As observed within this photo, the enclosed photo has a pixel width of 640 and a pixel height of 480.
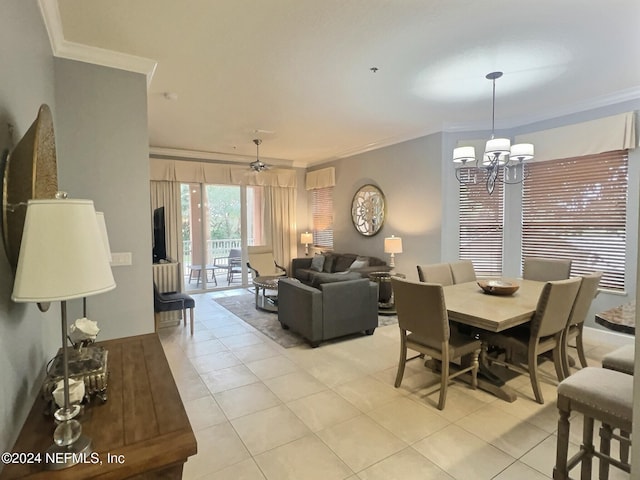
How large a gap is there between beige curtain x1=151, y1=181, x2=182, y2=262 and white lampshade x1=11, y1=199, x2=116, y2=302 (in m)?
5.99

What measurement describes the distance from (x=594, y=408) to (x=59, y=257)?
2257 millimetres

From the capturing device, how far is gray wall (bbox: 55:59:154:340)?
268 centimetres

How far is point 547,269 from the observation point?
392cm

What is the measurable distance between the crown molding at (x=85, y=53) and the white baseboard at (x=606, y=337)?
18.5 ft

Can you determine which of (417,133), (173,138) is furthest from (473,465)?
(173,138)

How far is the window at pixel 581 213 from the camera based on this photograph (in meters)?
3.88

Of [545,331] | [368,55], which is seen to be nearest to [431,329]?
[545,331]

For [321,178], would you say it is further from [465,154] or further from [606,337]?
[606,337]

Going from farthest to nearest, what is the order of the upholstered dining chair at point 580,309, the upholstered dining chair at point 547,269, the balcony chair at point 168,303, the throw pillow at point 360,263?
1. the throw pillow at point 360,263
2. the balcony chair at point 168,303
3. the upholstered dining chair at point 547,269
4. the upholstered dining chair at point 580,309

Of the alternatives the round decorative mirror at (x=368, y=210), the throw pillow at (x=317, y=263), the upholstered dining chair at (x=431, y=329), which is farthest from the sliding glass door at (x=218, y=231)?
the upholstered dining chair at (x=431, y=329)

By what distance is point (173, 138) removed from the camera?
5758mm

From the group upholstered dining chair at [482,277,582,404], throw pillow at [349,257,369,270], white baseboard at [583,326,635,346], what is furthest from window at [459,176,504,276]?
upholstered dining chair at [482,277,582,404]

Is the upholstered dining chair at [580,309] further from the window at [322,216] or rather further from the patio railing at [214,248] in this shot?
the patio railing at [214,248]

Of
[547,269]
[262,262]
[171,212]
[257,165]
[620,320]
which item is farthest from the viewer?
[262,262]
